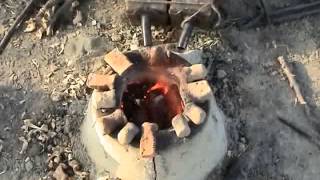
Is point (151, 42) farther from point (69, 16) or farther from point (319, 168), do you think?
point (319, 168)

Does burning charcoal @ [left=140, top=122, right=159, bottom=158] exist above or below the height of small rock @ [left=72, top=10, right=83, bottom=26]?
below

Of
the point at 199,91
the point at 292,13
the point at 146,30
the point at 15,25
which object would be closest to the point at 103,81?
the point at 199,91

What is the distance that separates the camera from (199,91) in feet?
13.5

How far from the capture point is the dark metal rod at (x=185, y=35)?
4.79 meters

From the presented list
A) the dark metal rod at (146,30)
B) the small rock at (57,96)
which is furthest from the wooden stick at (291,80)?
the small rock at (57,96)

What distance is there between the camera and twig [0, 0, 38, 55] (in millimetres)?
5293

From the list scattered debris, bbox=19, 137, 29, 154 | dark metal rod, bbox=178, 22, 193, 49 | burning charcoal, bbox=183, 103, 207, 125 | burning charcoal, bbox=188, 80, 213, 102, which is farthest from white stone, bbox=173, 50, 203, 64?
scattered debris, bbox=19, 137, 29, 154

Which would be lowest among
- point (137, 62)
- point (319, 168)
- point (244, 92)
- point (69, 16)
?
point (319, 168)

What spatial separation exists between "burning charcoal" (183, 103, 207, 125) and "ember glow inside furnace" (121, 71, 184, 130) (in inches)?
11.4

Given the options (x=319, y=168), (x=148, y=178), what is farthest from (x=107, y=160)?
(x=319, y=168)

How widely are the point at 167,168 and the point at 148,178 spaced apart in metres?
0.14

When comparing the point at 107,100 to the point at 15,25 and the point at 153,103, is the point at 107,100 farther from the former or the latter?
the point at 15,25

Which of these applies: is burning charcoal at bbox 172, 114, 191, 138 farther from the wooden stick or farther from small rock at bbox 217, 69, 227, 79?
the wooden stick

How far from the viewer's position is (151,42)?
4.81 metres
